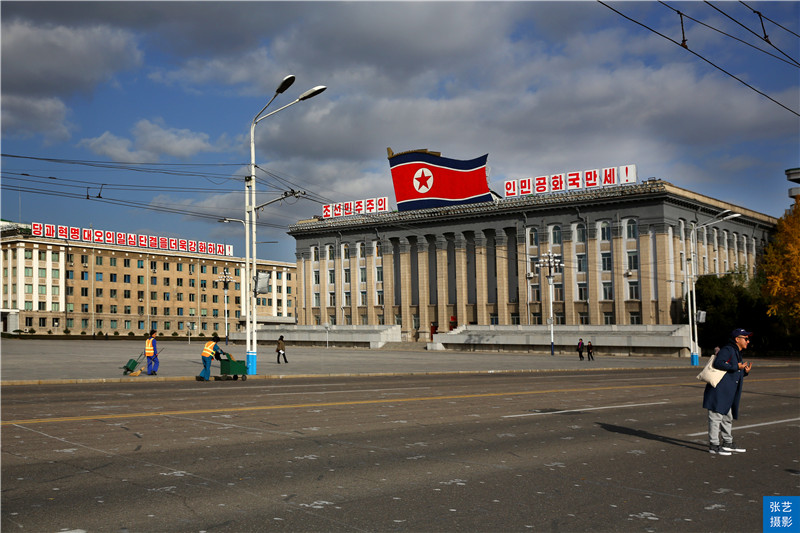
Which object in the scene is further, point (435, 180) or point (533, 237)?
point (435, 180)

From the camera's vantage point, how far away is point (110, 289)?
121m

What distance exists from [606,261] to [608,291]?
3.24 metres

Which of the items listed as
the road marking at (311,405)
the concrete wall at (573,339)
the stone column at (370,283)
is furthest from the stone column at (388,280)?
the road marking at (311,405)

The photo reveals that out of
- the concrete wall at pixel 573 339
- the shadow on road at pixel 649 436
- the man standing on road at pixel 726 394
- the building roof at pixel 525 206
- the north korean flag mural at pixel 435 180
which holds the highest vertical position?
the north korean flag mural at pixel 435 180

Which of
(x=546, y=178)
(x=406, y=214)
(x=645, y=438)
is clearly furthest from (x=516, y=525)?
(x=406, y=214)

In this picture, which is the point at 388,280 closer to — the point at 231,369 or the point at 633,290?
the point at 633,290

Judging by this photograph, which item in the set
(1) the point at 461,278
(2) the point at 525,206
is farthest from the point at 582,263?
(1) the point at 461,278

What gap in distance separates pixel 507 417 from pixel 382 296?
7918 cm

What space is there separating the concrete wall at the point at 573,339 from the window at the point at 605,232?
38.7 feet

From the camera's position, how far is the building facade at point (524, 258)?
2918 inches

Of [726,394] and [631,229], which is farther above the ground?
[631,229]

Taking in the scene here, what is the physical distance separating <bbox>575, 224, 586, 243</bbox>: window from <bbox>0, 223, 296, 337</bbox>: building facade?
49.5 m

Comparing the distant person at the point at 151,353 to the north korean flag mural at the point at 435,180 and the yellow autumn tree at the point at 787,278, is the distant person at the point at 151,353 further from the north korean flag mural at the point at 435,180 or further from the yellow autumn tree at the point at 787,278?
the north korean flag mural at the point at 435,180

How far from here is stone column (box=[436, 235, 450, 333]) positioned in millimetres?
88000
